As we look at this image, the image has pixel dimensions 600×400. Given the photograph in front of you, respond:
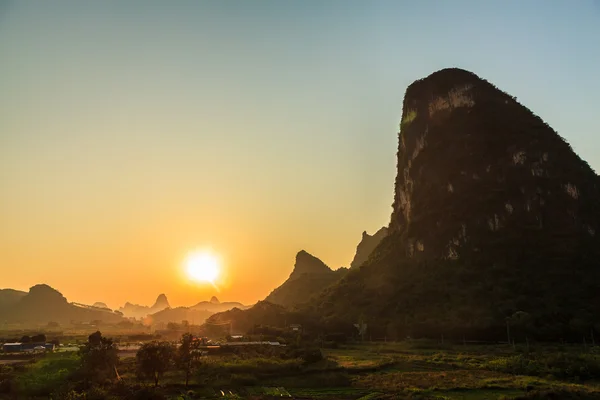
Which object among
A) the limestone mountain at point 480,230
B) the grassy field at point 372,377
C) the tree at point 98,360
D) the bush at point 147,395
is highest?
the limestone mountain at point 480,230

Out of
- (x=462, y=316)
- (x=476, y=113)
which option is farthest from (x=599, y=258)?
(x=476, y=113)

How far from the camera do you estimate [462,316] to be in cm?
8194

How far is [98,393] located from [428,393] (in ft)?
83.2

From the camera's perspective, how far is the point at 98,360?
39719 millimetres

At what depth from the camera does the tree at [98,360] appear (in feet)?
126

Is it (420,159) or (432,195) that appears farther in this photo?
(420,159)

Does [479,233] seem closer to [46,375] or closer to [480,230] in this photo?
[480,230]

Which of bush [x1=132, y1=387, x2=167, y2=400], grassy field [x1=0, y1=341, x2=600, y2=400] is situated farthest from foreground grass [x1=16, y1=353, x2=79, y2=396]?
bush [x1=132, y1=387, x2=167, y2=400]

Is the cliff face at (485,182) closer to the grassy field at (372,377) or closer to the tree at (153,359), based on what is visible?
the grassy field at (372,377)

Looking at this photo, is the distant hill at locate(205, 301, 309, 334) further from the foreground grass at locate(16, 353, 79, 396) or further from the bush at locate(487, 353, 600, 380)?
the foreground grass at locate(16, 353, 79, 396)

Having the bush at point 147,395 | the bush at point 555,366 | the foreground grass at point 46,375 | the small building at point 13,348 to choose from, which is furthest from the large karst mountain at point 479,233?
the bush at point 147,395

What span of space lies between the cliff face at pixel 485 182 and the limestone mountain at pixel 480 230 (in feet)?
0.99

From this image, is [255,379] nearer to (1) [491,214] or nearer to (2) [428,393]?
(2) [428,393]

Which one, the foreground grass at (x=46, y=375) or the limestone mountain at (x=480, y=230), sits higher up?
the limestone mountain at (x=480, y=230)
